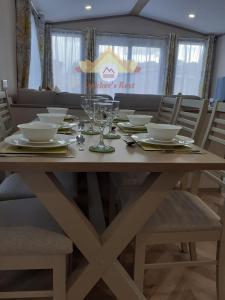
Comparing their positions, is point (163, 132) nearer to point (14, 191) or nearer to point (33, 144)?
point (33, 144)

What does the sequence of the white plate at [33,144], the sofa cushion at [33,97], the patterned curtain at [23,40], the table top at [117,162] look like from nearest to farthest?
the table top at [117,162]
the white plate at [33,144]
the sofa cushion at [33,97]
the patterned curtain at [23,40]

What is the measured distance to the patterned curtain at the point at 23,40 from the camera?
421 centimetres

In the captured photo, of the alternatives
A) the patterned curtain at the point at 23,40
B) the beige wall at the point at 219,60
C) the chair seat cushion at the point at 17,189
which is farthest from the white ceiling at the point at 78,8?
the chair seat cushion at the point at 17,189

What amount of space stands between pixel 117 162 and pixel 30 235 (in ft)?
1.26

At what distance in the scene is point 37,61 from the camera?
5812mm

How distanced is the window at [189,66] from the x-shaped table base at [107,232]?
6.87m

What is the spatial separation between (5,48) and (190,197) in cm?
326

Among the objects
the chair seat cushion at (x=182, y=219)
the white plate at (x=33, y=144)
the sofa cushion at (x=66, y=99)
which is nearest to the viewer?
the white plate at (x=33, y=144)

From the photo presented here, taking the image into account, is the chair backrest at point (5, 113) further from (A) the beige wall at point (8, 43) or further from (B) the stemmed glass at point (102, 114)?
(A) the beige wall at point (8, 43)

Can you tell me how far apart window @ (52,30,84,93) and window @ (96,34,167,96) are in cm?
48

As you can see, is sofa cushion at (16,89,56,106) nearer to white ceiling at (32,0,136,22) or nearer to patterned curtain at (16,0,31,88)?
patterned curtain at (16,0,31,88)

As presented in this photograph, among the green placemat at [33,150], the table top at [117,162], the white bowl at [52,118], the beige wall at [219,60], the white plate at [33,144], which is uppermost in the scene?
the beige wall at [219,60]

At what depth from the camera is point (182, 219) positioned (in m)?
1.07

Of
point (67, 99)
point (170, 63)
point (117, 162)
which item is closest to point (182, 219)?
point (117, 162)
